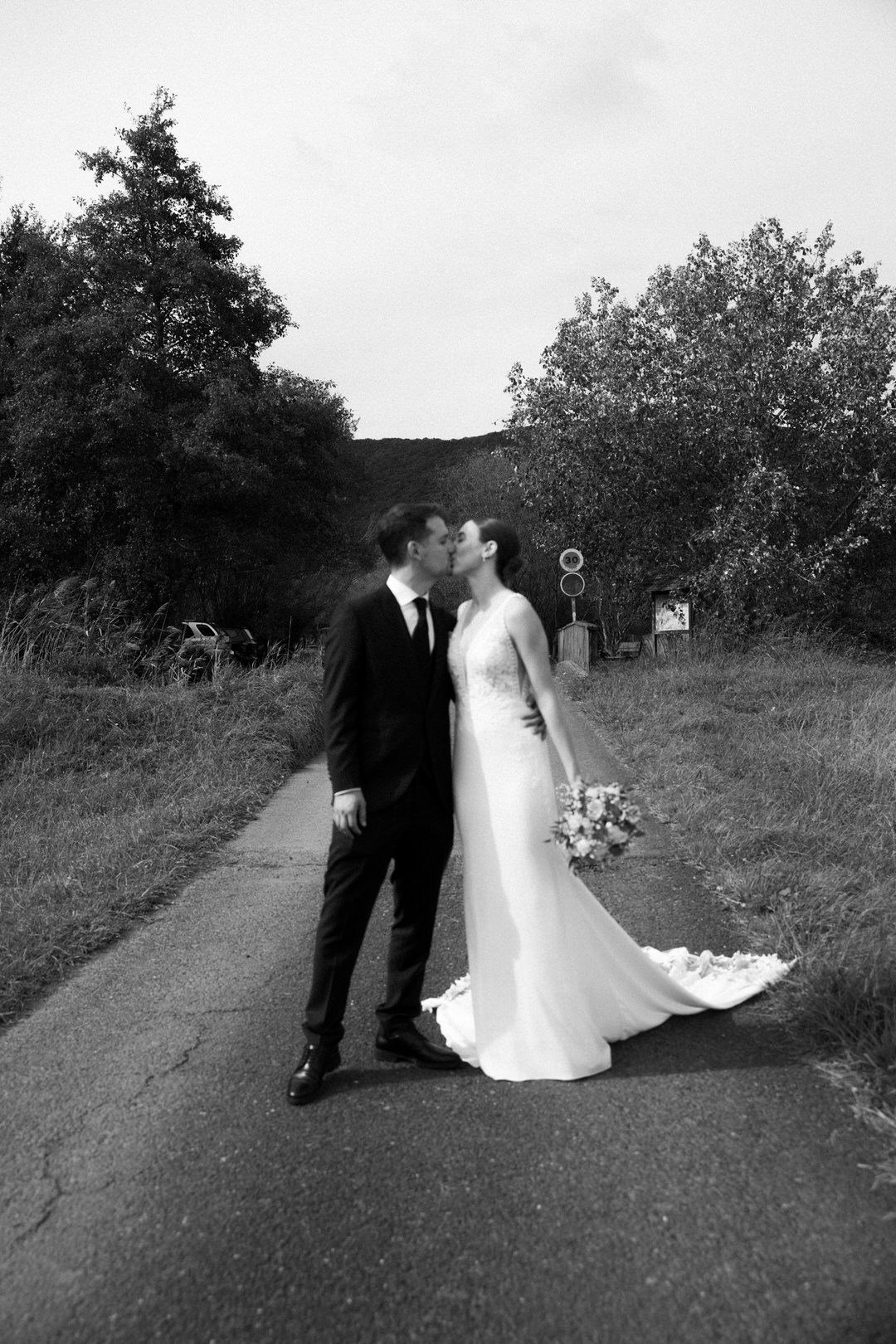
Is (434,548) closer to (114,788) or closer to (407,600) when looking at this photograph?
(407,600)

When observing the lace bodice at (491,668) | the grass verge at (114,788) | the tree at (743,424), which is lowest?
the grass verge at (114,788)

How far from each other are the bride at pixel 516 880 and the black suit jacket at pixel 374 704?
0.73ft

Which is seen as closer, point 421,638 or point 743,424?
point 421,638

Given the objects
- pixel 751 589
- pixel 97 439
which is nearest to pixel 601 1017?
pixel 751 589

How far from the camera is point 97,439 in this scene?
2602 cm

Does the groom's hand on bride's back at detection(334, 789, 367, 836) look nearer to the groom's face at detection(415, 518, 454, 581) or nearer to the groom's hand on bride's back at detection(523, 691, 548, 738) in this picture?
the groom's hand on bride's back at detection(523, 691, 548, 738)

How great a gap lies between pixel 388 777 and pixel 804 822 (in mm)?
4184

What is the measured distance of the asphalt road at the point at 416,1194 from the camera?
2.32m

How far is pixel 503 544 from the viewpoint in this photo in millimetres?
3824

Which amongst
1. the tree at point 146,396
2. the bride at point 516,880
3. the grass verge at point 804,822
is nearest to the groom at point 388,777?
the bride at point 516,880

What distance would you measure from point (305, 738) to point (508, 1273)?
984 cm

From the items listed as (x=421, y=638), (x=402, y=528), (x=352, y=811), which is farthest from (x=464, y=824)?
(x=402, y=528)

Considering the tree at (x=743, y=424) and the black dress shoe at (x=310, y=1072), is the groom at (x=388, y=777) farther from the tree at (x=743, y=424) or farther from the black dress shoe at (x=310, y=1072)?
the tree at (x=743, y=424)

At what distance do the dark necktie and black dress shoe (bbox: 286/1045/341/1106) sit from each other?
4.45 feet
